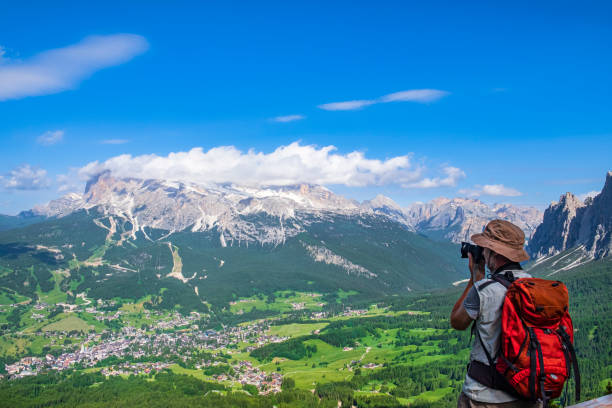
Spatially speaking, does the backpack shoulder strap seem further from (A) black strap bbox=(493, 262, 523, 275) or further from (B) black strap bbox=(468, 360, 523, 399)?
(B) black strap bbox=(468, 360, 523, 399)

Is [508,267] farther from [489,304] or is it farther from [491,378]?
[491,378]

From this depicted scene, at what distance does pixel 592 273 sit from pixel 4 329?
260 m

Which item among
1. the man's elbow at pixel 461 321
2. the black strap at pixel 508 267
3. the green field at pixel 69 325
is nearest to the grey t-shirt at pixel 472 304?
the man's elbow at pixel 461 321

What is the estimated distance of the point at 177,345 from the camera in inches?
6531

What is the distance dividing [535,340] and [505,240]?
1733 mm

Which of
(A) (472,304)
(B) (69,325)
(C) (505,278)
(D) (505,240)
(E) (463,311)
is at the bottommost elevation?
(B) (69,325)

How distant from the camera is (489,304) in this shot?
22.4 ft

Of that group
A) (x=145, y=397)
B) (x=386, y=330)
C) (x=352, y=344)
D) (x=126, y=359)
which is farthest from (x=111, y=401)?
(x=386, y=330)

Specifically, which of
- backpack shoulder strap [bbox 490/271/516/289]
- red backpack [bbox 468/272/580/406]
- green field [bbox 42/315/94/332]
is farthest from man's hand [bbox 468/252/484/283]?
green field [bbox 42/315/94/332]

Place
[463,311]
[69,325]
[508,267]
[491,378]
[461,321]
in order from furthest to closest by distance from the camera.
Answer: [69,325] < [508,267] < [461,321] < [463,311] < [491,378]

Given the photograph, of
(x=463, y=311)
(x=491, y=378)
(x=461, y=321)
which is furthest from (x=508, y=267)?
(x=491, y=378)

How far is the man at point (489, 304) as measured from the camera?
270 inches

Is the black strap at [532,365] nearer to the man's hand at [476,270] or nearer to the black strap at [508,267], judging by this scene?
the black strap at [508,267]

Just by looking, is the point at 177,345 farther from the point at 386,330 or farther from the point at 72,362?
the point at 386,330
